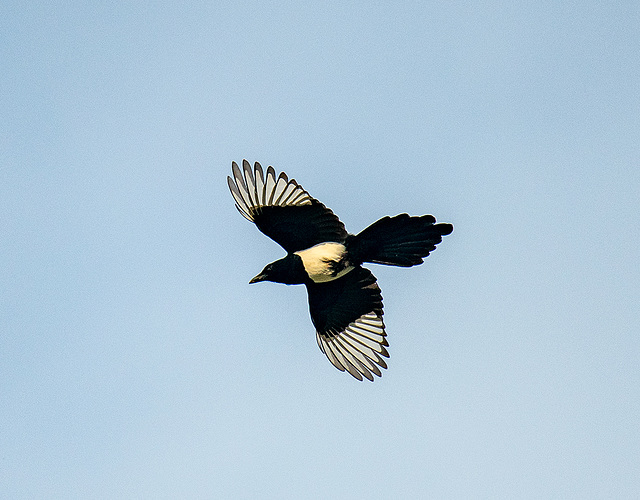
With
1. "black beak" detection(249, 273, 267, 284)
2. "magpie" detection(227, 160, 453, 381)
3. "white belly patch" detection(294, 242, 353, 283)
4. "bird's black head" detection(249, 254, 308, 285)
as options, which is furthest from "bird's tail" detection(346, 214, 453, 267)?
"black beak" detection(249, 273, 267, 284)

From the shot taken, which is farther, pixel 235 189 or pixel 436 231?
pixel 235 189

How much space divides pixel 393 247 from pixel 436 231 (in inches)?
20.6

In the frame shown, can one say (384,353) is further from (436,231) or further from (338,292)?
(436,231)

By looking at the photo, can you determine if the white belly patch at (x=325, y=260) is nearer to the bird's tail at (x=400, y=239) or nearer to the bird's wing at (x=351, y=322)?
the bird's tail at (x=400, y=239)

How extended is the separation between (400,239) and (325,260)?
3.21 ft

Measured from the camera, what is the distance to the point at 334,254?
980cm

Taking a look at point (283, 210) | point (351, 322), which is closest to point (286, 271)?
point (283, 210)

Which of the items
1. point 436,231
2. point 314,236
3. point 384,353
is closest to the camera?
point 436,231

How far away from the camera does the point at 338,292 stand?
35.2ft

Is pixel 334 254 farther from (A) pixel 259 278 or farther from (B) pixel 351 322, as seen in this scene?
(B) pixel 351 322

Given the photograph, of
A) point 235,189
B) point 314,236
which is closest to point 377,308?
Answer: point 314,236

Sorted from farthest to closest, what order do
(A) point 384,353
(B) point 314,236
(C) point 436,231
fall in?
(A) point 384,353, (B) point 314,236, (C) point 436,231

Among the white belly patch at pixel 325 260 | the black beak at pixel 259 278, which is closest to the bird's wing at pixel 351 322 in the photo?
the white belly patch at pixel 325 260

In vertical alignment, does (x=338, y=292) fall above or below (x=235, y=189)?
below
